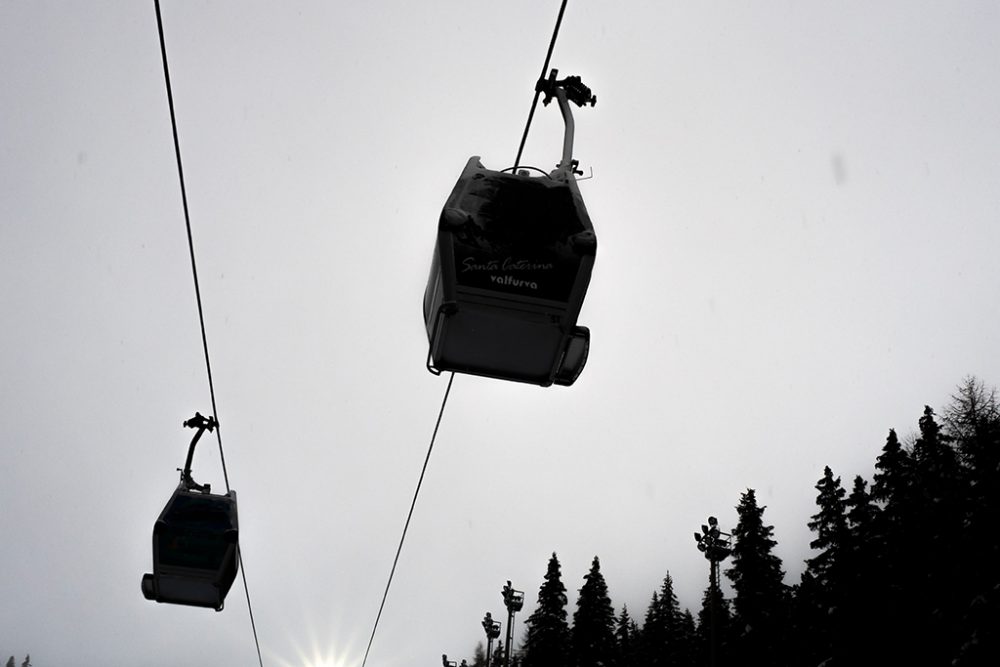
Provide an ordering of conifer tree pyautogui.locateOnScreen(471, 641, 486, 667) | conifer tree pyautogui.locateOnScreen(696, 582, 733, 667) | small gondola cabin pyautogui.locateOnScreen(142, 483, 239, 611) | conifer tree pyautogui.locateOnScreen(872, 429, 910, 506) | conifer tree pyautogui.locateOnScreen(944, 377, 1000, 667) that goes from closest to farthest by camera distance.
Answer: small gondola cabin pyautogui.locateOnScreen(142, 483, 239, 611) < conifer tree pyautogui.locateOnScreen(944, 377, 1000, 667) < conifer tree pyautogui.locateOnScreen(872, 429, 910, 506) < conifer tree pyautogui.locateOnScreen(696, 582, 733, 667) < conifer tree pyautogui.locateOnScreen(471, 641, 486, 667)

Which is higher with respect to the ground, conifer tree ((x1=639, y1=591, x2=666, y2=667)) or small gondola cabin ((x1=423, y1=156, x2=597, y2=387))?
conifer tree ((x1=639, y1=591, x2=666, y2=667))

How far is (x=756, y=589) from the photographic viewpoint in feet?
137

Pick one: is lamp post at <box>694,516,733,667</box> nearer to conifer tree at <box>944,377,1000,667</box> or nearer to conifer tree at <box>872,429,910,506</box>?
conifer tree at <box>944,377,1000,667</box>

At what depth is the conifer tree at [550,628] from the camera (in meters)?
51.4

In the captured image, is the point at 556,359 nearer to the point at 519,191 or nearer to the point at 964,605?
the point at 519,191

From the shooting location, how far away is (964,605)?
22906 mm

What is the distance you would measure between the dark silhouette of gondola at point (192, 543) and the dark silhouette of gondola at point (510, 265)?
269 inches

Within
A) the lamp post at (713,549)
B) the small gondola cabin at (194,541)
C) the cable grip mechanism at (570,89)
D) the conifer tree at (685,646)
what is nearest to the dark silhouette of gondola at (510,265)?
the cable grip mechanism at (570,89)

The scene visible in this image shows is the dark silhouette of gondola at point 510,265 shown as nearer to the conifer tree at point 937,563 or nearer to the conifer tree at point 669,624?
the conifer tree at point 937,563

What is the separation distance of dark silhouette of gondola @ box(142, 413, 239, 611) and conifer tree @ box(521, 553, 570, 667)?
4376 centimetres

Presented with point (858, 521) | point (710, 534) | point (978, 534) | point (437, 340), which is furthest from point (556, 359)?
point (858, 521)

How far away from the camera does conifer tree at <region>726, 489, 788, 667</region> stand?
39.4m

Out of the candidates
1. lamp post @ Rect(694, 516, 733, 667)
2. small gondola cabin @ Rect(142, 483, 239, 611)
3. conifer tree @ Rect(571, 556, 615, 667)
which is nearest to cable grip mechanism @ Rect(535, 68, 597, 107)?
small gondola cabin @ Rect(142, 483, 239, 611)

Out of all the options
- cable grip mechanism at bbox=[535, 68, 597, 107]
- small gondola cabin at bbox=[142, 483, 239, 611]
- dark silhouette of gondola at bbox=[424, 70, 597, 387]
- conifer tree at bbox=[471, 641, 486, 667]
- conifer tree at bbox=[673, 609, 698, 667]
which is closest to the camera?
dark silhouette of gondola at bbox=[424, 70, 597, 387]
